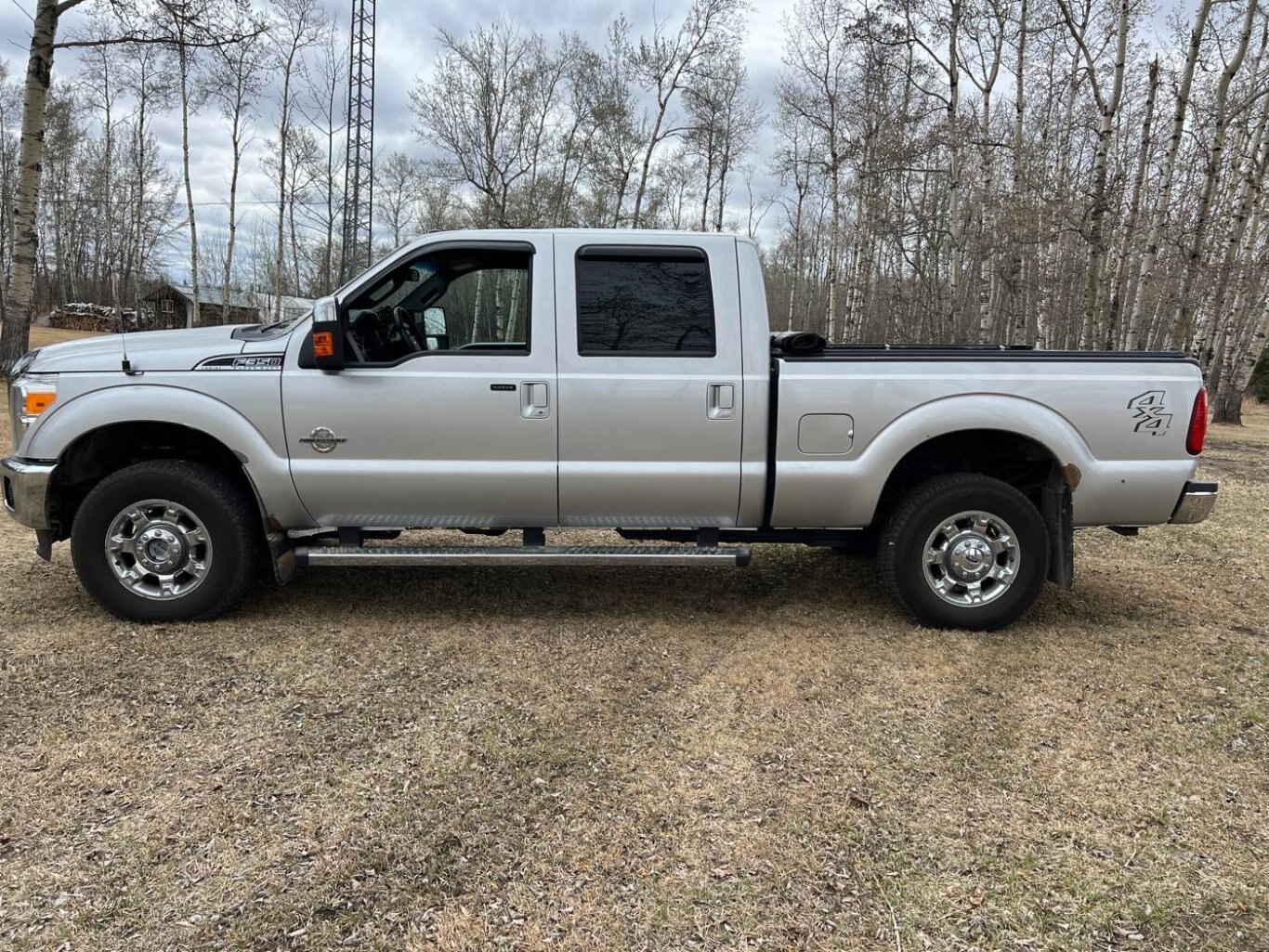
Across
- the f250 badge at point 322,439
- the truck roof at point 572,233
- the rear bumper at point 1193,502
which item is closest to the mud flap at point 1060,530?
the rear bumper at point 1193,502

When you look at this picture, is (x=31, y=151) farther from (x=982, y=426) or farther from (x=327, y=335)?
(x=982, y=426)

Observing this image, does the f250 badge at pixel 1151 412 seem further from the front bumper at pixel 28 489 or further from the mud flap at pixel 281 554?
the front bumper at pixel 28 489

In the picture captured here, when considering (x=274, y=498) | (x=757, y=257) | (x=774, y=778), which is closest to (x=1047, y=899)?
(x=774, y=778)

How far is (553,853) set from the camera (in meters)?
2.45

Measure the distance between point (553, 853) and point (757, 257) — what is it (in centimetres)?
309

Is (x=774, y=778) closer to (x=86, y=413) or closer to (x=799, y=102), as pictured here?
A: (x=86, y=413)

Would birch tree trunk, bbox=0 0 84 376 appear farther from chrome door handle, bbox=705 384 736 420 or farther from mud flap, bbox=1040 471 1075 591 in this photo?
mud flap, bbox=1040 471 1075 591

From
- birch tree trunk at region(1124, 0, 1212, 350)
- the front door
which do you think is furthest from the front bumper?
birch tree trunk at region(1124, 0, 1212, 350)

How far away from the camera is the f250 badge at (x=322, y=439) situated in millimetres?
4070

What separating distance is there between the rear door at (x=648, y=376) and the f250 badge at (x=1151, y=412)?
2074 mm

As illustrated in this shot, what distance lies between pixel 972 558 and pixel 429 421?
2977mm

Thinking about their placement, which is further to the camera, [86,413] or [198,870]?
[86,413]

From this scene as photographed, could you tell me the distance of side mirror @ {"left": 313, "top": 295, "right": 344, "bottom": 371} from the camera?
3.93 m

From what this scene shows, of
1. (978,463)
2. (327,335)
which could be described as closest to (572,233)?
(327,335)
